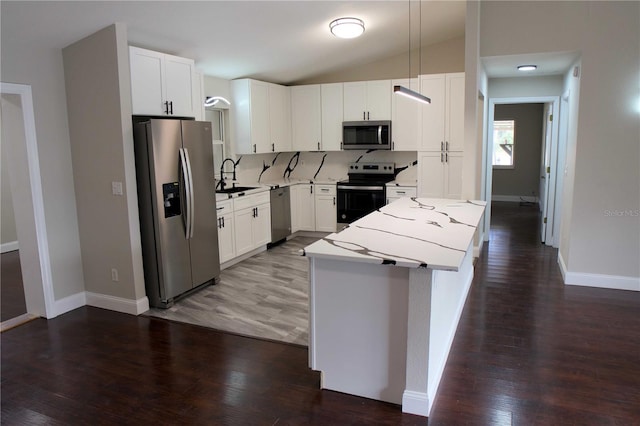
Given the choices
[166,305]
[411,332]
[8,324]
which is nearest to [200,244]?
[166,305]

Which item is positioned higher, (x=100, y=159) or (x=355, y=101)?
(x=355, y=101)

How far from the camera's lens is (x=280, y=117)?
6.58 m

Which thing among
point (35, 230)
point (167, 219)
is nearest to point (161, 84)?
point (167, 219)

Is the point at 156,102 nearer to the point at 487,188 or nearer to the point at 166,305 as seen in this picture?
the point at 166,305

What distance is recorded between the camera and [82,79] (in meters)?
3.74

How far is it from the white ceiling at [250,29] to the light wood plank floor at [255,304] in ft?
7.94

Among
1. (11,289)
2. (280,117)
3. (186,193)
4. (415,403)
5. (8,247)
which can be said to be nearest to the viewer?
(415,403)

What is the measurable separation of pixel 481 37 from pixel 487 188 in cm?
257

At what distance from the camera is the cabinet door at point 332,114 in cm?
654

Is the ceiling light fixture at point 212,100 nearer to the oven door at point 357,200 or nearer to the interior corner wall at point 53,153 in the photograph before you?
the interior corner wall at point 53,153

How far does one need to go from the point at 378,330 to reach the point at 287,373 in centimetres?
76

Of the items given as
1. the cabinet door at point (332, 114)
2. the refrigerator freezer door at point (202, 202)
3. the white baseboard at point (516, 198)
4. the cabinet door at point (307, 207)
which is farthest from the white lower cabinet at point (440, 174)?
the white baseboard at point (516, 198)

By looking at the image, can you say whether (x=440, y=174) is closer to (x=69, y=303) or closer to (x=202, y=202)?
(x=202, y=202)

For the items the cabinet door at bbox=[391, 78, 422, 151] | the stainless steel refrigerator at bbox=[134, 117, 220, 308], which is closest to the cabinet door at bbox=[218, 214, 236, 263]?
the stainless steel refrigerator at bbox=[134, 117, 220, 308]
